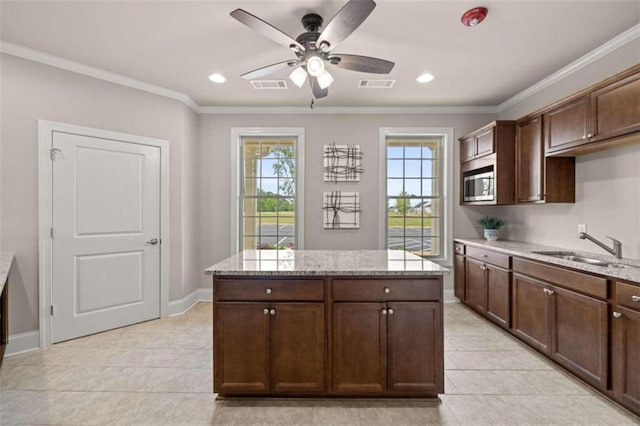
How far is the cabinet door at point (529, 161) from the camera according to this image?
3.16 m

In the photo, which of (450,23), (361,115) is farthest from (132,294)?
(450,23)

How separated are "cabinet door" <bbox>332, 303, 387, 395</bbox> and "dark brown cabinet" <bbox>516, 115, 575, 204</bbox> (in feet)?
7.63

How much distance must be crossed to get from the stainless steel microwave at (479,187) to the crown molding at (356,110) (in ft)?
3.22

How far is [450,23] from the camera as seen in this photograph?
8.07 ft

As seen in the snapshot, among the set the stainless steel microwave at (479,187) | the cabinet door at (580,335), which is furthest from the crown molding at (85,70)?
the cabinet door at (580,335)

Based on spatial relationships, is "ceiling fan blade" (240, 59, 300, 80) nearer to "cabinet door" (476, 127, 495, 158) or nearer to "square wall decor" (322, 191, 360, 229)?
"square wall decor" (322, 191, 360, 229)

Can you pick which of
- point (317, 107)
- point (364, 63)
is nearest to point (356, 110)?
point (317, 107)

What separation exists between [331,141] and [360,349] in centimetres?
Result: 309

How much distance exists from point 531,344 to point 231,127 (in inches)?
172

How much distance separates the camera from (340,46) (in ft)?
9.34

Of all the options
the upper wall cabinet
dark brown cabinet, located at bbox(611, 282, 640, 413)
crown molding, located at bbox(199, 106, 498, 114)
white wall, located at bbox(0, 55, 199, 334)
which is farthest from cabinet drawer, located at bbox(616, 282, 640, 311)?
white wall, located at bbox(0, 55, 199, 334)

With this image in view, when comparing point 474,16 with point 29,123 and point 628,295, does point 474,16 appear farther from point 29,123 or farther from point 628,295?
point 29,123

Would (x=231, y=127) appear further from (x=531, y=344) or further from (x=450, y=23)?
(x=531, y=344)

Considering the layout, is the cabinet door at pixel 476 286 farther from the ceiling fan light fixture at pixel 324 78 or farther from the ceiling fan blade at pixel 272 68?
the ceiling fan blade at pixel 272 68
